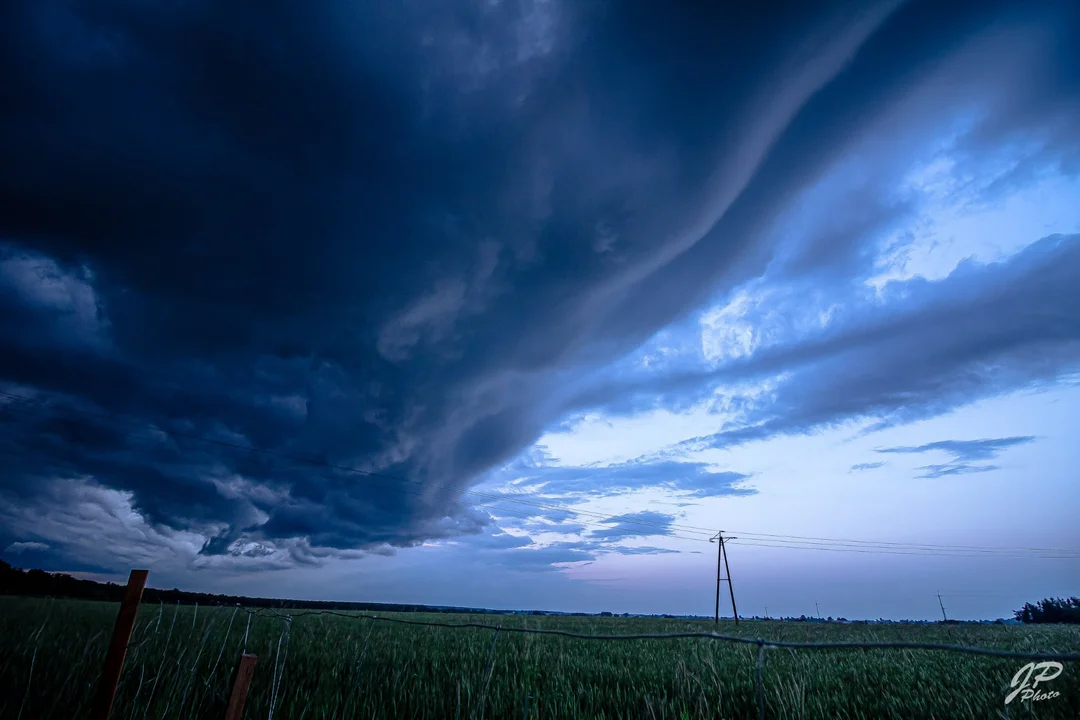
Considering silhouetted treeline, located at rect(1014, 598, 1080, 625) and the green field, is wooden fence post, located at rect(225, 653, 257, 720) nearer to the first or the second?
the green field

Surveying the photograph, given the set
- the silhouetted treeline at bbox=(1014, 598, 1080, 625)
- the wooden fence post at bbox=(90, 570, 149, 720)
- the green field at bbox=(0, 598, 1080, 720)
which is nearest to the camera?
the wooden fence post at bbox=(90, 570, 149, 720)

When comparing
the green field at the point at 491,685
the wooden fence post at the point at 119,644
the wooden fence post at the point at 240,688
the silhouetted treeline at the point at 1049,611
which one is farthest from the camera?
the silhouetted treeline at the point at 1049,611

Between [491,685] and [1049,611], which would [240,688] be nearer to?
[491,685]

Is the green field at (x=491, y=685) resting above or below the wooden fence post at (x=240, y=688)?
below

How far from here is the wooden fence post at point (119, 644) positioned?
9.62 feet

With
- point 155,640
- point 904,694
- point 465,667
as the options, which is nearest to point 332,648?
point 155,640

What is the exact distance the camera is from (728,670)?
8.03m

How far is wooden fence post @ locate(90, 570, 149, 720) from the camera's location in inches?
115

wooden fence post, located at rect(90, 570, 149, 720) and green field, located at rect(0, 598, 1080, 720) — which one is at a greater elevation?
wooden fence post, located at rect(90, 570, 149, 720)

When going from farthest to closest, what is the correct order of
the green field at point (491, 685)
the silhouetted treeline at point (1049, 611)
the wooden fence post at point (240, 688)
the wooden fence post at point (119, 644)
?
the silhouetted treeline at point (1049, 611)
the green field at point (491, 685)
the wooden fence post at point (119, 644)
the wooden fence post at point (240, 688)

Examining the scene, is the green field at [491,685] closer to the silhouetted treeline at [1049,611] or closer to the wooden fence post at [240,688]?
the wooden fence post at [240,688]

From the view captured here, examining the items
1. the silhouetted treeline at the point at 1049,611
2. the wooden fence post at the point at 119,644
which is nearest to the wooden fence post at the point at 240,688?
the wooden fence post at the point at 119,644

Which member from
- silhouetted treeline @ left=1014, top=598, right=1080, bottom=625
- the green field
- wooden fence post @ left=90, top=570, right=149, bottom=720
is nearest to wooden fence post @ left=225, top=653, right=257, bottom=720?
wooden fence post @ left=90, top=570, right=149, bottom=720

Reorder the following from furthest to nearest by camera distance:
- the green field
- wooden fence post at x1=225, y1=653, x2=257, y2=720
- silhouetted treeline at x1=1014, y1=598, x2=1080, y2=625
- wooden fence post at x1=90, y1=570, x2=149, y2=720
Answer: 1. silhouetted treeline at x1=1014, y1=598, x2=1080, y2=625
2. the green field
3. wooden fence post at x1=90, y1=570, x2=149, y2=720
4. wooden fence post at x1=225, y1=653, x2=257, y2=720
